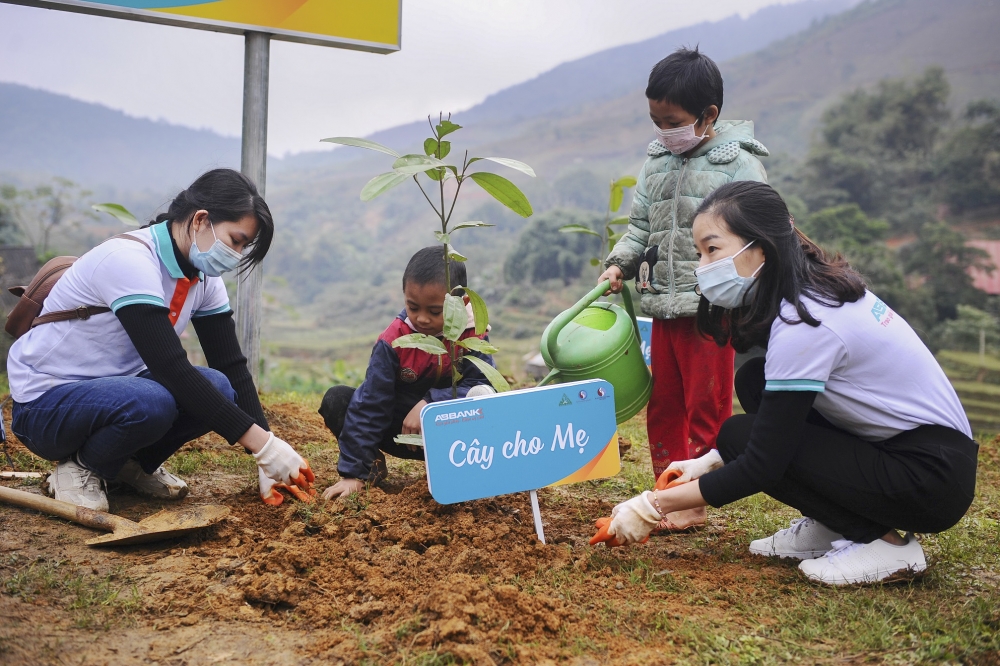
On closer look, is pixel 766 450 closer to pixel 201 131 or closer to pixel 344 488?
pixel 344 488


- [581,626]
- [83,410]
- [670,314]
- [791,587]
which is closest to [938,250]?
[670,314]

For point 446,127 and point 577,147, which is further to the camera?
point 577,147

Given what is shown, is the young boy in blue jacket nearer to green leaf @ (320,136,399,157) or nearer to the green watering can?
the green watering can

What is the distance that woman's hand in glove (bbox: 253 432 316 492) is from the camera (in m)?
2.20

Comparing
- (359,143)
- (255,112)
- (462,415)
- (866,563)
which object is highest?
(255,112)

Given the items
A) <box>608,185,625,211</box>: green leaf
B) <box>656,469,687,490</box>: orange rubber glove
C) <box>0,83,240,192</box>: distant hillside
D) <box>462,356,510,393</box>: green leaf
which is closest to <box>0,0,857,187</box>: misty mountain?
<box>0,83,240,192</box>: distant hillside

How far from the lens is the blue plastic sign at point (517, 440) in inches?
75.3

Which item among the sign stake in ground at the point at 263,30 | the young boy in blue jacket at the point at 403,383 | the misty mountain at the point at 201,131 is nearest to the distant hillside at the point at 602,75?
the misty mountain at the point at 201,131

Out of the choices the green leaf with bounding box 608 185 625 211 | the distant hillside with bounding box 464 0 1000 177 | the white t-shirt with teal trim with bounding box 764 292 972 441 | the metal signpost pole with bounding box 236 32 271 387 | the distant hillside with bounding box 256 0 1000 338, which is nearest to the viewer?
the white t-shirt with teal trim with bounding box 764 292 972 441

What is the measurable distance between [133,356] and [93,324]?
0.15 metres

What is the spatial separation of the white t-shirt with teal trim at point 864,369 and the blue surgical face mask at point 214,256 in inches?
61.4

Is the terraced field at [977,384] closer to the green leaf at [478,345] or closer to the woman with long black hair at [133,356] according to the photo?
the green leaf at [478,345]

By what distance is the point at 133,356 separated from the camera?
2.32 m

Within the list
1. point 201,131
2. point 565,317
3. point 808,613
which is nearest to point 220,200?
point 565,317
